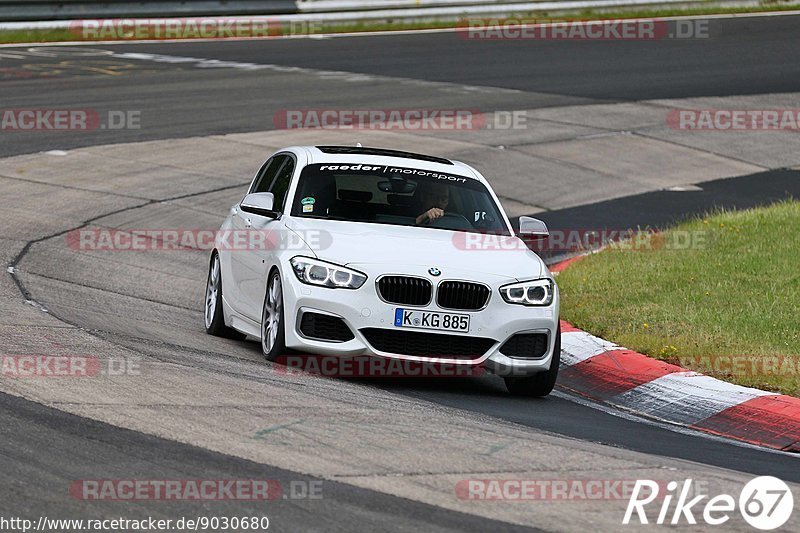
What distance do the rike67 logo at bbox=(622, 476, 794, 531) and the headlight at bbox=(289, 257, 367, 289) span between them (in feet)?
10.2

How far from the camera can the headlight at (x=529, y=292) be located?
977 centimetres

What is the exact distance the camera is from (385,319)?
952cm

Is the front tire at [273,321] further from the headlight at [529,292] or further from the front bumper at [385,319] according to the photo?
the headlight at [529,292]

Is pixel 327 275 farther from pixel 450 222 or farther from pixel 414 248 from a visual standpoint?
pixel 450 222

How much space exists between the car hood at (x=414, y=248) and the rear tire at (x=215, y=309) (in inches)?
53.9

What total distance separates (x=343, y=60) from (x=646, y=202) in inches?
435

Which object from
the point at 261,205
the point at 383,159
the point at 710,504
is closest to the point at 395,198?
the point at 383,159

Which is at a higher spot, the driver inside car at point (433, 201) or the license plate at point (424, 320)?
the driver inside car at point (433, 201)

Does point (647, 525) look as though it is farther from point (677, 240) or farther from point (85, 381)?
point (677, 240)

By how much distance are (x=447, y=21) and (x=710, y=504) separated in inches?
1130

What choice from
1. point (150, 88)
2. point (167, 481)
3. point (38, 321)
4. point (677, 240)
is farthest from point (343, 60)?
point (167, 481)

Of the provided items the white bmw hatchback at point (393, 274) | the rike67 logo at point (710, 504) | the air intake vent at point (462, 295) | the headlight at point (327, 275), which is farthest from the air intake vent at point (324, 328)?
the rike67 logo at point (710, 504)

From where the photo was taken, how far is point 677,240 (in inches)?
598

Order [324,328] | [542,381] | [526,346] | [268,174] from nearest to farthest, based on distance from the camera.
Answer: [324,328] < [526,346] < [542,381] < [268,174]
